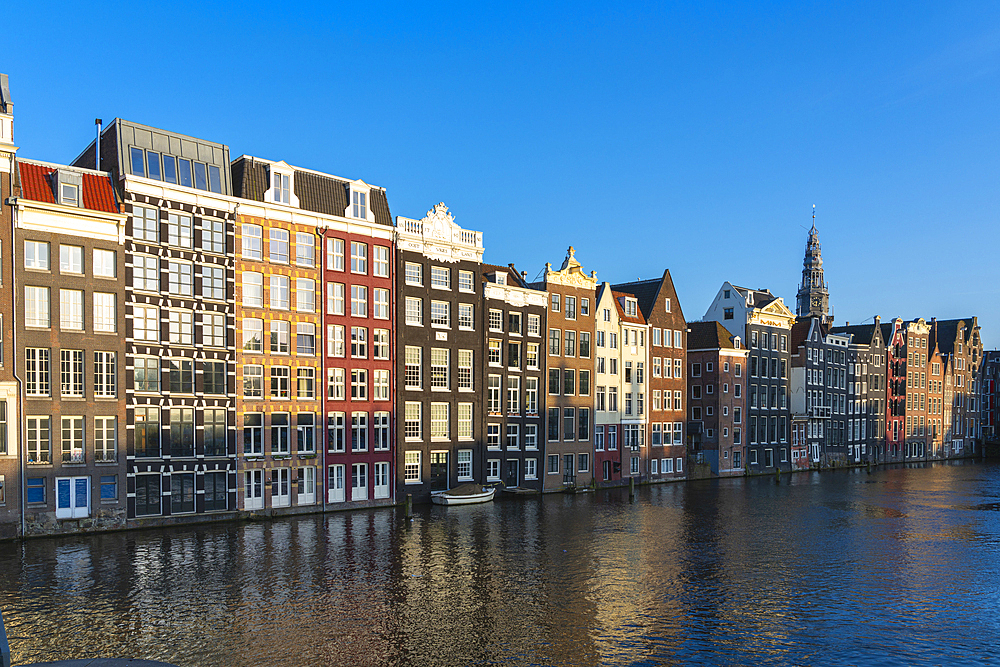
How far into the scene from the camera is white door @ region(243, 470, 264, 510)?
63478 millimetres

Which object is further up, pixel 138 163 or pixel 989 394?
pixel 138 163

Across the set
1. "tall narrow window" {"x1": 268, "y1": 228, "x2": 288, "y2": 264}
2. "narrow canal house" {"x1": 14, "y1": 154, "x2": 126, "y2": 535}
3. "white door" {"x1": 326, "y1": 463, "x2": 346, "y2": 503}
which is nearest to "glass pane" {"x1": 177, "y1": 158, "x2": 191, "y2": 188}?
"narrow canal house" {"x1": 14, "y1": 154, "x2": 126, "y2": 535}

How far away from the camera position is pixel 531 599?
130 feet

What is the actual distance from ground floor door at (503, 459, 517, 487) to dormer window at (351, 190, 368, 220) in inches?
1174

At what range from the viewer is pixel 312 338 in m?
68.5

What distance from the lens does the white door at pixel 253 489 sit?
63.5 m

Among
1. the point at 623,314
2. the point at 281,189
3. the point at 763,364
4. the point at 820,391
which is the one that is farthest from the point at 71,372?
the point at 820,391

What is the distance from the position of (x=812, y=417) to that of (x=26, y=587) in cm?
11787

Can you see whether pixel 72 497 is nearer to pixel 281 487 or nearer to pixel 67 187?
pixel 281 487

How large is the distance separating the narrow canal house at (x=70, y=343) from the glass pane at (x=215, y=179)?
7.93 metres

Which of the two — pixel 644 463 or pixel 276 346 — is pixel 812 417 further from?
pixel 276 346

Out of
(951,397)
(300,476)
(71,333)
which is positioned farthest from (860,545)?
(951,397)

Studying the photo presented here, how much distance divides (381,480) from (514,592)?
33374 millimetres

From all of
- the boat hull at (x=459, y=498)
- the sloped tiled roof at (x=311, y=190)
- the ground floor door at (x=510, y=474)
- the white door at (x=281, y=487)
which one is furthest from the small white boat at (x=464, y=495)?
the sloped tiled roof at (x=311, y=190)
